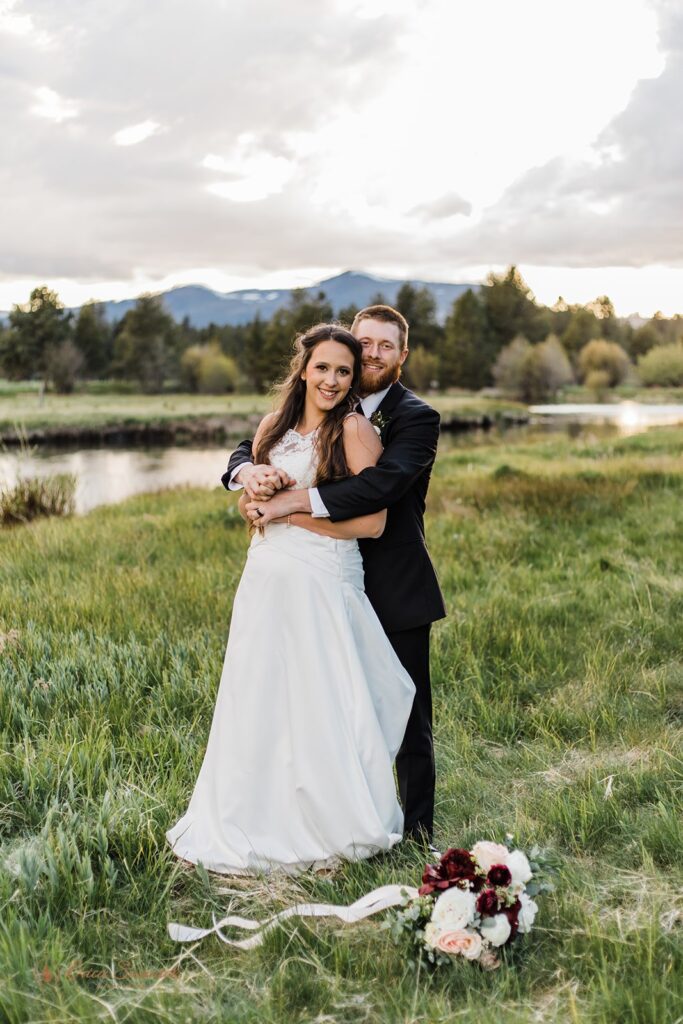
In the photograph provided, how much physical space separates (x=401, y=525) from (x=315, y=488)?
0.46m

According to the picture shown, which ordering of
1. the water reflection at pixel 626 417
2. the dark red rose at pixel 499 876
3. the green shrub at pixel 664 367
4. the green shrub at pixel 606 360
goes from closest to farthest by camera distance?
the dark red rose at pixel 499 876
the water reflection at pixel 626 417
the green shrub at pixel 664 367
the green shrub at pixel 606 360

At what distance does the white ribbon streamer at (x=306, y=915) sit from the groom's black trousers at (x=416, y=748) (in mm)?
623

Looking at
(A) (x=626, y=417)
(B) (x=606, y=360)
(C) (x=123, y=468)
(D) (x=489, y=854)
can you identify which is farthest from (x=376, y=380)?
(B) (x=606, y=360)

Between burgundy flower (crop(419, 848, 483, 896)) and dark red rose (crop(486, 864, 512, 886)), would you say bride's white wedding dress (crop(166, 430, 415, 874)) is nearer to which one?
burgundy flower (crop(419, 848, 483, 896))

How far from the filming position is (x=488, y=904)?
111 inches

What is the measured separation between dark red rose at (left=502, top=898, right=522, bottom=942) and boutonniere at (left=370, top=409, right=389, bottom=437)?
6.20 feet

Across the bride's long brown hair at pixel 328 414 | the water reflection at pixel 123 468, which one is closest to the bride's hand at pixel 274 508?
the bride's long brown hair at pixel 328 414

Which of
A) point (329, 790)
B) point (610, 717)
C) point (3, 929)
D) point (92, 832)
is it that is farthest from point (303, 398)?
point (610, 717)

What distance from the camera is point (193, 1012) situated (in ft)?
8.63

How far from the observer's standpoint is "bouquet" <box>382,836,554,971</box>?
9.16ft

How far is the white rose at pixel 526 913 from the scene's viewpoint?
2.84 meters

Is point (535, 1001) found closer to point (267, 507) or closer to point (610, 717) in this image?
point (267, 507)

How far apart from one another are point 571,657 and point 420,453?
A: 3266 mm

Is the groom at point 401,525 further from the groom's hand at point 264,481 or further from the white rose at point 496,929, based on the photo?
the white rose at point 496,929
